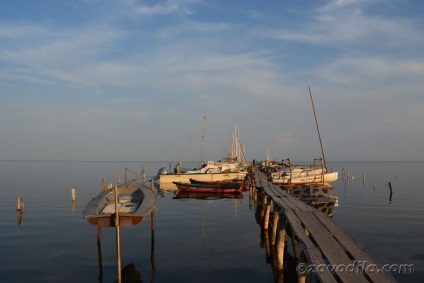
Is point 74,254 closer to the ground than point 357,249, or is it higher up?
closer to the ground

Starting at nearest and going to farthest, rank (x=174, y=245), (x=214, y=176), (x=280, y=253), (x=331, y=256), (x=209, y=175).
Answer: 1. (x=331, y=256)
2. (x=280, y=253)
3. (x=174, y=245)
4. (x=214, y=176)
5. (x=209, y=175)

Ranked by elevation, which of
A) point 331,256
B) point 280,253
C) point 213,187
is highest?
point 331,256

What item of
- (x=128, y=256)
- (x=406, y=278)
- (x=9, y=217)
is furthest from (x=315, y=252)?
(x=9, y=217)

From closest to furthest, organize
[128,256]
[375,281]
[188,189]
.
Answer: [375,281], [128,256], [188,189]

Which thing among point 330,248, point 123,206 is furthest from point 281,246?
point 123,206

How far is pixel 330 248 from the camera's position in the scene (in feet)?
33.4

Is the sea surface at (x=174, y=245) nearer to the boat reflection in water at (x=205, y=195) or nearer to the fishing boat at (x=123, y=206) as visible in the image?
the fishing boat at (x=123, y=206)

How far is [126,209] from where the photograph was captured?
1981 centimetres

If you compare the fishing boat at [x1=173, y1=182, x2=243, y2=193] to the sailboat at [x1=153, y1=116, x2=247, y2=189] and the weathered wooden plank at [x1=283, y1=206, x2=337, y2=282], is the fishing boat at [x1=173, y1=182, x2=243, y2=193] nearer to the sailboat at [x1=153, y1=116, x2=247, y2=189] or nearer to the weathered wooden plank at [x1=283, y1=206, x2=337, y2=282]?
the sailboat at [x1=153, y1=116, x2=247, y2=189]

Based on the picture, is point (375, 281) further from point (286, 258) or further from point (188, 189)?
point (188, 189)

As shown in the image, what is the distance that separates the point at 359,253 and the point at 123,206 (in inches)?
572

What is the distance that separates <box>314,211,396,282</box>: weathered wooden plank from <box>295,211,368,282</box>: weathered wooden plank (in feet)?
0.58

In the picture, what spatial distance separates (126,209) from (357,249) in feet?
43.3

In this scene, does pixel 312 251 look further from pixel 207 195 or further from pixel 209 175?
pixel 209 175
